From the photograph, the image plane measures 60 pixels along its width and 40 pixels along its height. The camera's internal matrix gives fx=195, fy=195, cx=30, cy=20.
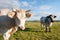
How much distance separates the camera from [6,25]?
32.7 ft

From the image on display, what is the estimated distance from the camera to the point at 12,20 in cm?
968

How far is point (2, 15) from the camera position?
10312 mm

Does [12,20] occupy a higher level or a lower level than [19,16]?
lower

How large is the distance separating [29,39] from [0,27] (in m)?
2.96

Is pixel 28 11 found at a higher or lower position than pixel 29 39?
higher

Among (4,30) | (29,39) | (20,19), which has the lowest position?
(29,39)

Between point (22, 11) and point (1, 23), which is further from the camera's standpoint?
point (1, 23)

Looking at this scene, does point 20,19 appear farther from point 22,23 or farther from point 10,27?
point 10,27

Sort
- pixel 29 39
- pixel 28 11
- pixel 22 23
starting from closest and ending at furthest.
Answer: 1. pixel 22 23
2. pixel 28 11
3. pixel 29 39

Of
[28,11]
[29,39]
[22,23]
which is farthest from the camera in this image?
[29,39]

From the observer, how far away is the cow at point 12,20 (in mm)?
8969

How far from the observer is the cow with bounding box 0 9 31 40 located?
8969 millimetres

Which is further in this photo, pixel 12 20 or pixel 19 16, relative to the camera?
pixel 12 20

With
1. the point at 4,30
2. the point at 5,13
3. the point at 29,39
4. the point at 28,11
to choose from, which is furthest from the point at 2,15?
the point at 29,39
